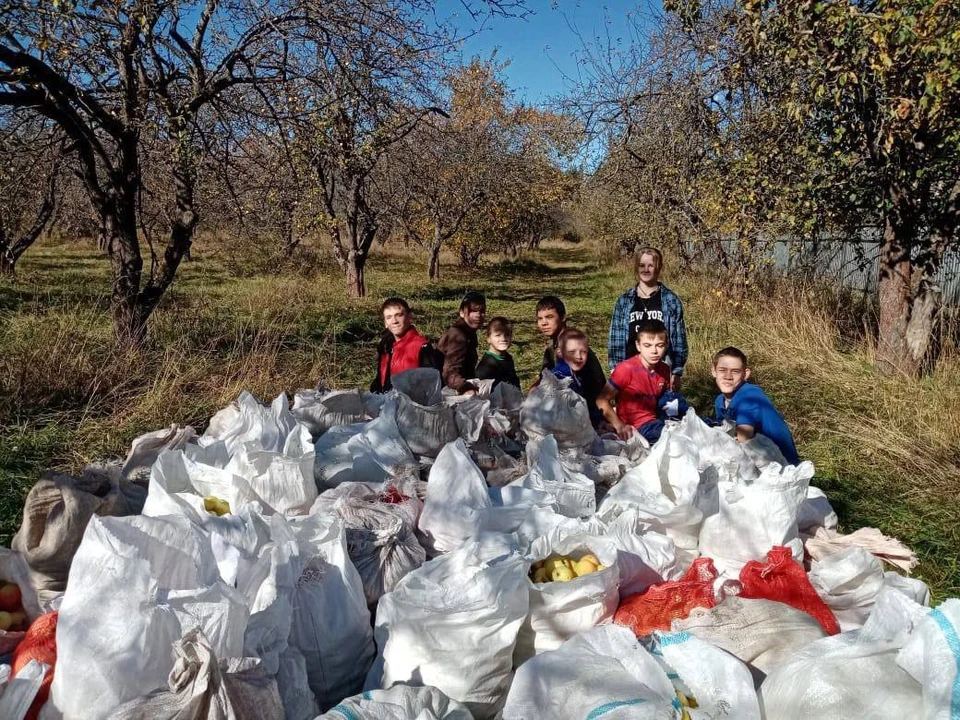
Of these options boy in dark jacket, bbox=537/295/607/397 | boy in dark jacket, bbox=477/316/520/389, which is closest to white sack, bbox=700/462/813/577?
boy in dark jacket, bbox=537/295/607/397

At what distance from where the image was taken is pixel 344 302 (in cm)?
1195

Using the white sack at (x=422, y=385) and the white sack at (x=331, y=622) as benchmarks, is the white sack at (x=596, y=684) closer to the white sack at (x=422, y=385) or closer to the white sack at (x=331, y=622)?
the white sack at (x=331, y=622)

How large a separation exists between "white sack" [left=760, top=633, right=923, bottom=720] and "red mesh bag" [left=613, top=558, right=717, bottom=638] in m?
0.61

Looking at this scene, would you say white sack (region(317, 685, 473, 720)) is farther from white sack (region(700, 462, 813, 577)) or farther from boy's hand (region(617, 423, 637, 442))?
boy's hand (region(617, 423, 637, 442))

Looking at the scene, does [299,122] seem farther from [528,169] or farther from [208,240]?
[208,240]

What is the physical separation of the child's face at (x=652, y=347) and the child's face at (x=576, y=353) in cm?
34

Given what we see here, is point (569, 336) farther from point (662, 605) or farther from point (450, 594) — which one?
point (450, 594)

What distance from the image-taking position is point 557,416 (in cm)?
365

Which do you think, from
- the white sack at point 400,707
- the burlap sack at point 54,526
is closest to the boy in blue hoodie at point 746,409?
the white sack at point 400,707

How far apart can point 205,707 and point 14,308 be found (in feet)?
29.8

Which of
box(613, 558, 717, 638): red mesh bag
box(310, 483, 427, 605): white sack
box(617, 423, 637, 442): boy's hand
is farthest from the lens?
box(617, 423, 637, 442): boy's hand

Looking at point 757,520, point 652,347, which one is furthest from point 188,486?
point 652,347

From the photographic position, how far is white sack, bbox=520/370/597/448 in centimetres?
366

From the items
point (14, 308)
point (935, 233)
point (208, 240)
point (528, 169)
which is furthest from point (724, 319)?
point (208, 240)
